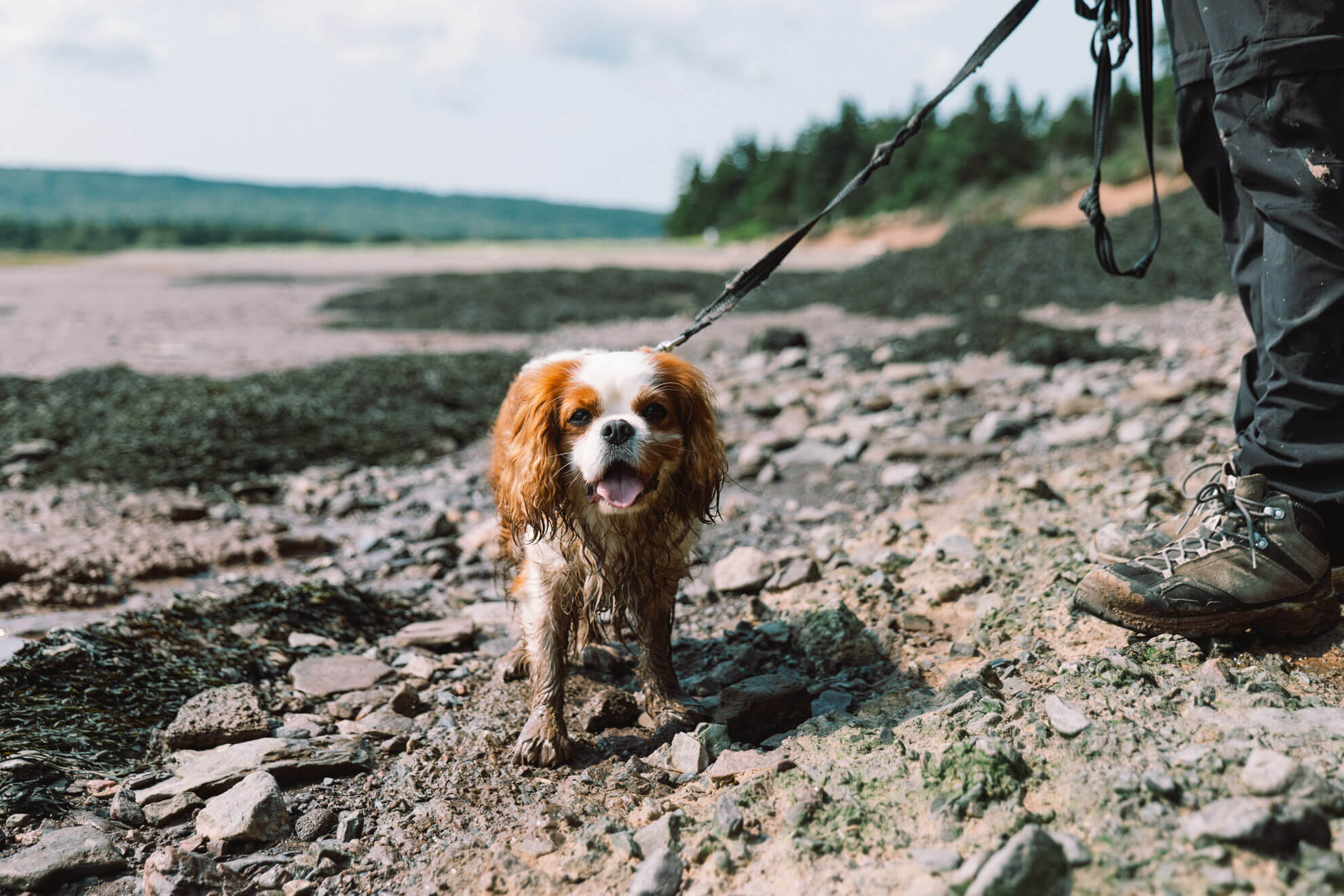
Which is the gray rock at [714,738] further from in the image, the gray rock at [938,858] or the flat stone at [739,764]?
the gray rock at [938,858]

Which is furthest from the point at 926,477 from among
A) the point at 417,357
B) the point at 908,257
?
the point at 908,257

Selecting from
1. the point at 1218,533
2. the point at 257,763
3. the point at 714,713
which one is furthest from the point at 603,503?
the point at 1218,533

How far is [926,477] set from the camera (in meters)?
5.55

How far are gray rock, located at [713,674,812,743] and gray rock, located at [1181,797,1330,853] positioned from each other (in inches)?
55.6

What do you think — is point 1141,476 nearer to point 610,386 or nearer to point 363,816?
point 610,386

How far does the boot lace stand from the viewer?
8.30 feet

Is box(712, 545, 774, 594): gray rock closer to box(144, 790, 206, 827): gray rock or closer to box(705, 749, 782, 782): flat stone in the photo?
box(705, 749, 782, 782): flat stone

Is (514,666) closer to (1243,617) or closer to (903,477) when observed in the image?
(1243,617)

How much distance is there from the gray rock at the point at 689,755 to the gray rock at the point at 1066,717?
983 mm

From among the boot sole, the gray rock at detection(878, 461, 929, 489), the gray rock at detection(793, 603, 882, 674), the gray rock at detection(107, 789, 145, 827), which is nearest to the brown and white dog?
the gray rock at detection(793, 603, 882, 674)

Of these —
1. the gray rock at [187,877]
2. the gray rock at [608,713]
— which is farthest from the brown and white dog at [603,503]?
the gray rock at [187,877]

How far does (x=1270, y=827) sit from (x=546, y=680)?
6.85 ft

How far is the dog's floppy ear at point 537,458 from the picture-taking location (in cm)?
304

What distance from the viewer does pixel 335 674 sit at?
3.56 m
